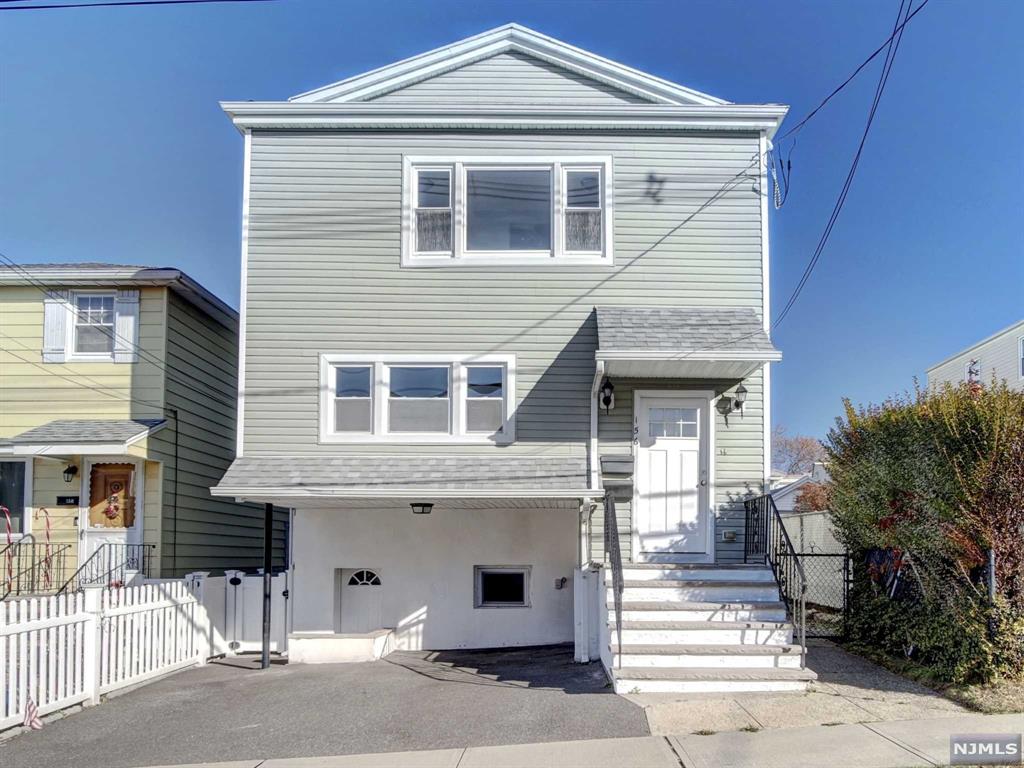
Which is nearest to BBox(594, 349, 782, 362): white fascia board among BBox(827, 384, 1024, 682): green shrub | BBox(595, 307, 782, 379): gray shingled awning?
BBox(595, 307, 782, 379): gray shingled awning

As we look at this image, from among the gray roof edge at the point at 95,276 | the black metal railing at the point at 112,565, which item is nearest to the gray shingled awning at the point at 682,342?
the gray roof edge at the point at 95,276

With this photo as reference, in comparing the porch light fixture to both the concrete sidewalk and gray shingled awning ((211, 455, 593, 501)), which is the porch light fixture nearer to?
gray shingled awning ((211, 455, 593, 501))

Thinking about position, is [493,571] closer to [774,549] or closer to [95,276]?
[774,549]

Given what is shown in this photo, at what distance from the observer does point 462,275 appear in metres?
10.9

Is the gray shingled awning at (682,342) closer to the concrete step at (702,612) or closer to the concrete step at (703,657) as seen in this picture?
the concrete step at (702,612)

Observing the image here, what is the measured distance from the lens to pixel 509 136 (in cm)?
1110

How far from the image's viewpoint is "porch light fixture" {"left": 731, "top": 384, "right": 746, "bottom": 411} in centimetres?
1067

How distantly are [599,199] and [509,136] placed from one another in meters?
1.41

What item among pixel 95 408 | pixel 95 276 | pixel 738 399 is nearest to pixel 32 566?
→ pixel 95 408

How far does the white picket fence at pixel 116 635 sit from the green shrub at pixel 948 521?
288 inches

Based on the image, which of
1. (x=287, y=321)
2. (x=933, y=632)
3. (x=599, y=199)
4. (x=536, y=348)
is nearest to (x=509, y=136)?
(x=599, y=199)

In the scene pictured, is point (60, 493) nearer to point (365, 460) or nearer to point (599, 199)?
point (365, 460)

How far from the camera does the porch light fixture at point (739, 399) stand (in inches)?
420

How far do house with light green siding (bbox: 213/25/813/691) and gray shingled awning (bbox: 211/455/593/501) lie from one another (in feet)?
0.16
